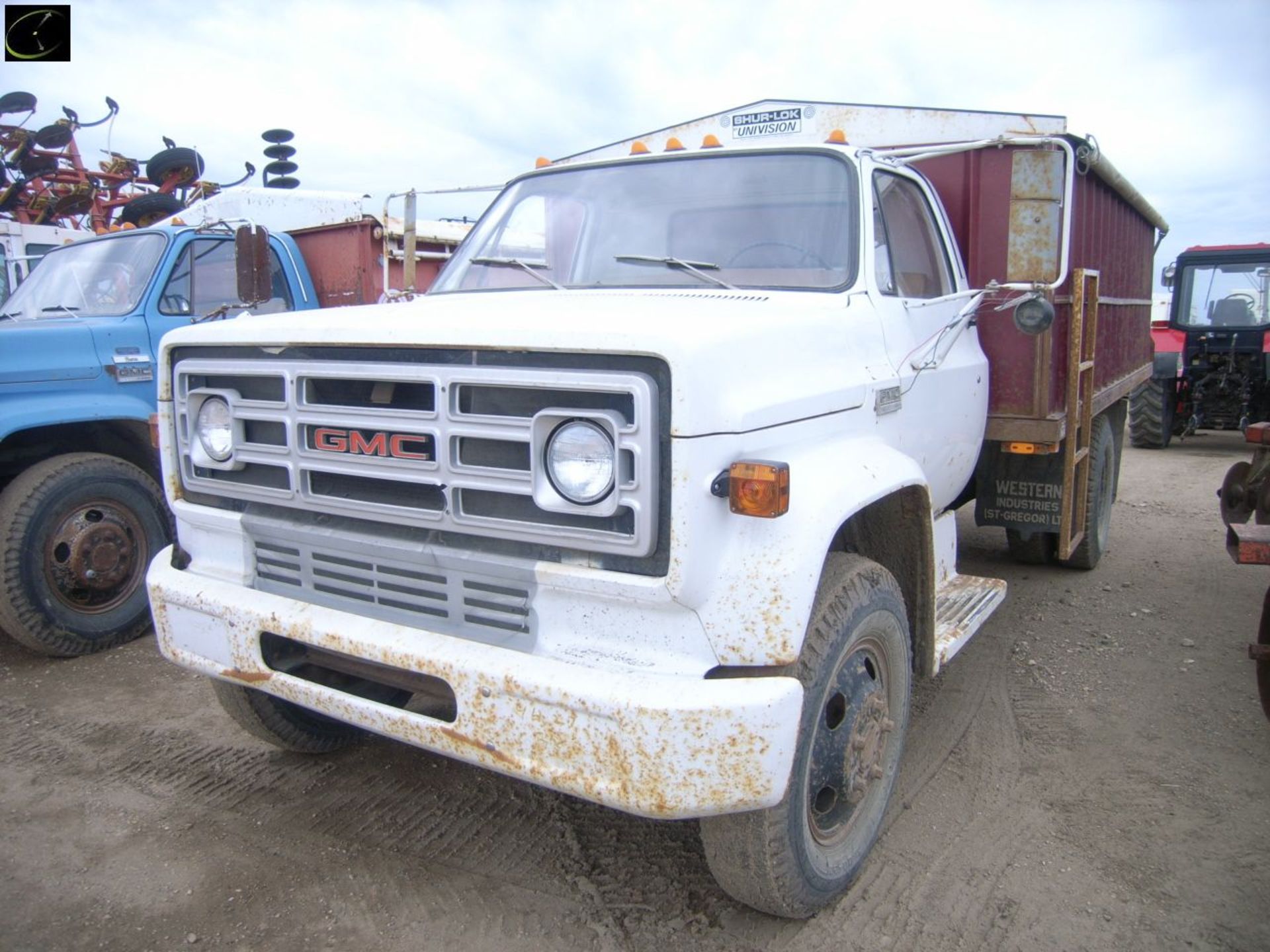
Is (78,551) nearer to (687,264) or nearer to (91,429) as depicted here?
(91,429)

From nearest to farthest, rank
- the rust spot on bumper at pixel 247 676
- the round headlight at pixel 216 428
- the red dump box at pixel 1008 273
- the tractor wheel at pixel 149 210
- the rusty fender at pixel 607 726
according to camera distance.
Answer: the rusty fender at pixel 607 726 < the rust spot on bumper at pixel 247 676 < the round headlight at pixel 216 428 < the red dump box at pixel 1008 273 < the tractor wheel at pixel 149 210

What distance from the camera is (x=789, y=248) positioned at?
3150 mm

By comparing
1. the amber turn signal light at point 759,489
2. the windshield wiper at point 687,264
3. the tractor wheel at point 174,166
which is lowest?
the amber turn signal light at point 759,489

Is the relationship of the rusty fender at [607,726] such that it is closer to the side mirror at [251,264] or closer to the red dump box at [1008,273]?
the side mirror at [251,264]

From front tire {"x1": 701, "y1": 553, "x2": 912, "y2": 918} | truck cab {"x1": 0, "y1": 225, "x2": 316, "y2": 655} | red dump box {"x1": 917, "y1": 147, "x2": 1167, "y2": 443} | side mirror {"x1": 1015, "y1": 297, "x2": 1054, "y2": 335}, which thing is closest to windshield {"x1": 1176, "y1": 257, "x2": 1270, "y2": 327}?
red dump box {"x1": 917, "y1": 147, "x2": 1167, "y2": 443}

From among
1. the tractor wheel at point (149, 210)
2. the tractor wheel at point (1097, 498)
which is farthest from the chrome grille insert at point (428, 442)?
the tractor wheel at point (149, 210)

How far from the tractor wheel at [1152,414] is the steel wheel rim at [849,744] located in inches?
437

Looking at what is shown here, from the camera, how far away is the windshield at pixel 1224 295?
12148 mm

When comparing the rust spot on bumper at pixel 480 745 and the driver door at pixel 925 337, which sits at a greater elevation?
the driver door at pixel 925 337

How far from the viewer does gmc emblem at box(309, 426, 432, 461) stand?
2398 mm

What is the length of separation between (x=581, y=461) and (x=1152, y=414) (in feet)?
40.0

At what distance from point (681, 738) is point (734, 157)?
2175 mm

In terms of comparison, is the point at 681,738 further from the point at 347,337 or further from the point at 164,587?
the point at 164,587

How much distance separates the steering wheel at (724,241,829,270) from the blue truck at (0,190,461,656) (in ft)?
6.20
